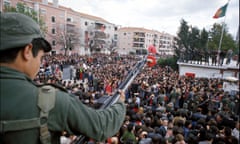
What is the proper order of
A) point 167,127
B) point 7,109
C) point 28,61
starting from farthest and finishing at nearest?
point 167,127, point 28,61, point 7,109

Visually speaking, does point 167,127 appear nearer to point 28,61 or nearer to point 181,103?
point 181,103

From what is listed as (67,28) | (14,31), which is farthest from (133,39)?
(14,31)

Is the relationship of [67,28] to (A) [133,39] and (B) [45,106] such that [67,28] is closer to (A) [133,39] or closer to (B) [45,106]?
(A) [133,39]

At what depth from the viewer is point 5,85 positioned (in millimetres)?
815

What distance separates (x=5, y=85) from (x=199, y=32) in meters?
30.1

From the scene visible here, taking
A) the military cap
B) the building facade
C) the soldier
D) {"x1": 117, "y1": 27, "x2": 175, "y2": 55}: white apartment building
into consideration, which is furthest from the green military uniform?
{"x1": 117, "y1": 27, "x2": 175, "y2": 55}: white apartment building

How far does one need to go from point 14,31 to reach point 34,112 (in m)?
0.37

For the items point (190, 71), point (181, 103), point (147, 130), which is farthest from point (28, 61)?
point (190, 71)

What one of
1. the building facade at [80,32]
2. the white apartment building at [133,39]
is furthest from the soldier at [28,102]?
the white apartment building at [133,39]

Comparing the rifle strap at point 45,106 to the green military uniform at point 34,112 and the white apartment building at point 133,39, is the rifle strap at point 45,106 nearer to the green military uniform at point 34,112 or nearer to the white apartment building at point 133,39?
the green military uniform at point 34,112

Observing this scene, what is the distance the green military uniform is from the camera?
803mm

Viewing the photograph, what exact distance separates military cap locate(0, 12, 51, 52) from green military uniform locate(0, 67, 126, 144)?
0.40ft

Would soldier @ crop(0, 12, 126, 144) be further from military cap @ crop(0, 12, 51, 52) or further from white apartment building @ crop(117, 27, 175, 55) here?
white apartment building @ crop(117, 27, 175, 55)

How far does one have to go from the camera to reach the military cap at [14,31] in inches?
32.3
